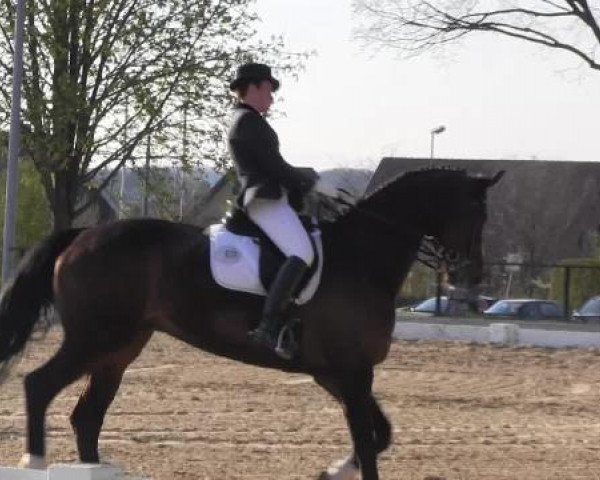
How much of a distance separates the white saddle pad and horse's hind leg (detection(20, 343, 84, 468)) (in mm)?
1190

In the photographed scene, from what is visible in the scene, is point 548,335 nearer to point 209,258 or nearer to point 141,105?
point 141,105

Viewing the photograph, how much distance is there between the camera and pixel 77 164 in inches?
1328

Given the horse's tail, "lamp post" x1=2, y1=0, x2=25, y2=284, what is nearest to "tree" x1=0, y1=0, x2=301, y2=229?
"lamp post" x1=2, y1=0, x2=25, y2=284

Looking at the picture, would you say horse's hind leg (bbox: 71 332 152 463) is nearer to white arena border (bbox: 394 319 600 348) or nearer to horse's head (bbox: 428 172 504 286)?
horse's head (bbox: 428 172 504 286)

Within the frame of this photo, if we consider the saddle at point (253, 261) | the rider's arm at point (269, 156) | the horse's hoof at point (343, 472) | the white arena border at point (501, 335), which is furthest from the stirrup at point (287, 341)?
the white arena border at point (501, 335)

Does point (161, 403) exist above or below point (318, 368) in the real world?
below

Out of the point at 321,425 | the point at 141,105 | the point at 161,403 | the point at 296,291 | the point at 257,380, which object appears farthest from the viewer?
the point at 141,105

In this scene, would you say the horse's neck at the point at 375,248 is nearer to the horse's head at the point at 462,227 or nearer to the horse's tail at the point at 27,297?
the horse's head at the point at 462,227

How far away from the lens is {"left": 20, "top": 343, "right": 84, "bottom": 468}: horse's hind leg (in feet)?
33.4

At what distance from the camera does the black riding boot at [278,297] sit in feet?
32.5

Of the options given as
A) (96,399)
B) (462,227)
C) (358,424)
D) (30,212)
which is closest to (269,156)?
(462,227)

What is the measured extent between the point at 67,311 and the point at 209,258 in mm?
1134

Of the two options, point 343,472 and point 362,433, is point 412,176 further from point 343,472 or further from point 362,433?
point 343,472

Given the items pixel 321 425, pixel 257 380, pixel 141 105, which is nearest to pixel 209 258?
pixel 321 425
